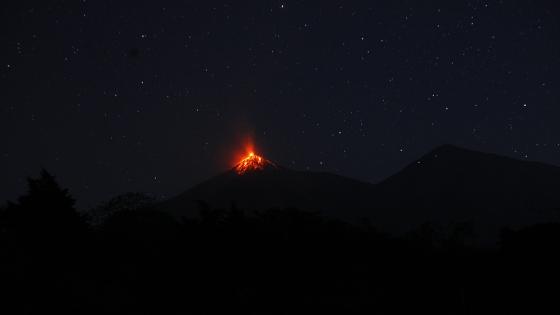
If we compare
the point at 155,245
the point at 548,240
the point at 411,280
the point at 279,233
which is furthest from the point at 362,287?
the point at 548,240

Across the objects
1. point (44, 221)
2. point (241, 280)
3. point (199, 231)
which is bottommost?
point (241, 280)

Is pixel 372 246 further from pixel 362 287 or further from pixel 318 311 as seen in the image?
pixel 318 311

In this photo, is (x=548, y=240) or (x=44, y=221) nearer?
(x=44, y=221)

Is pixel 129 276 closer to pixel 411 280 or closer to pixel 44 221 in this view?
pixel 44 221

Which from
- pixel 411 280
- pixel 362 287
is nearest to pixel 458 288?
pixel 411 280

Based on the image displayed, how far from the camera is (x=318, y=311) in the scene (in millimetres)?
20641

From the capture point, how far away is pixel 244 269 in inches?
837

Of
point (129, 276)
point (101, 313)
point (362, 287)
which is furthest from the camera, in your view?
→ point (362, 287)

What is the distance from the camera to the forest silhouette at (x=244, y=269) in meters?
18.8

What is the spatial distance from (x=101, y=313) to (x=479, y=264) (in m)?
18.8

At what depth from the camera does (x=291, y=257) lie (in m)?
23.0

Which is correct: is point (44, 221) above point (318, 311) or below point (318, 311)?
above

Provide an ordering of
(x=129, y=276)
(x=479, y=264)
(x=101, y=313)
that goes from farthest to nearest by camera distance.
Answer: (x=479, y=264) → (x=129, y=276) → (x=101, y=313)

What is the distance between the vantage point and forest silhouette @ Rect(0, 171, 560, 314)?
18797 mm
